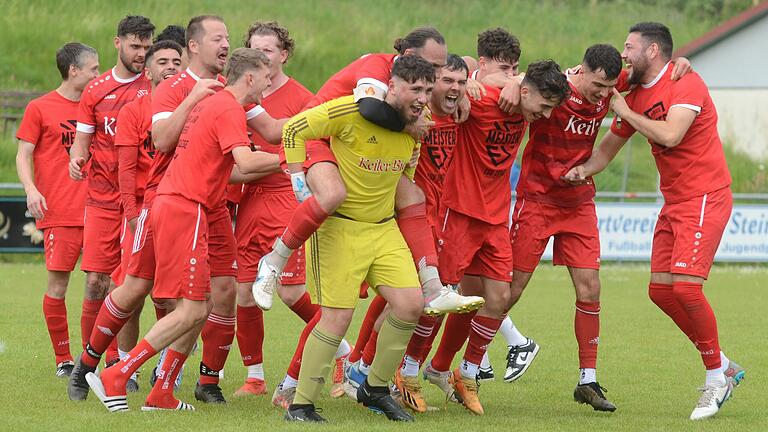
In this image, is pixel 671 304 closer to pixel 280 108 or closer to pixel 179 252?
pixel 280 108

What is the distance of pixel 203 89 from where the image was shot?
309 inches

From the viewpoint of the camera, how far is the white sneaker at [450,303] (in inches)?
291

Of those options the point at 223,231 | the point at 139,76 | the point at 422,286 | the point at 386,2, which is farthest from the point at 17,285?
the point at 386,2

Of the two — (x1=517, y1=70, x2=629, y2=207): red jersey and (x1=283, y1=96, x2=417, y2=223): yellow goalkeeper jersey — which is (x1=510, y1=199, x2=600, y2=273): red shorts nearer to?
(x1=517, y1=70, x2=629, y2=207): red jersey

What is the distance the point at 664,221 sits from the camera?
8.44 meters

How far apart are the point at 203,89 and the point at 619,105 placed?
2843mm

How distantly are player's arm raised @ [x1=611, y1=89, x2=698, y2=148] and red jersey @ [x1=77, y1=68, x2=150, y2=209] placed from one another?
3740 millimetres

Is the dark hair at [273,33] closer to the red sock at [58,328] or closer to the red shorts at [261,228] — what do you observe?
the red shorts at [261,228]

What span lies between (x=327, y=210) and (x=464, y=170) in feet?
4.95

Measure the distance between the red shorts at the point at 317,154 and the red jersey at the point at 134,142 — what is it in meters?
1.52

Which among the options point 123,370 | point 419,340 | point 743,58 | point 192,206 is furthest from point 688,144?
point 743,58

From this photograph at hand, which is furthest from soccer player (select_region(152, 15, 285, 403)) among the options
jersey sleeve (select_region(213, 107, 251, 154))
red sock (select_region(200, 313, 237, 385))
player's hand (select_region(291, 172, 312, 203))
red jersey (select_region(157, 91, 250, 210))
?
player's hand (select_region(291, 172, 312, 203))

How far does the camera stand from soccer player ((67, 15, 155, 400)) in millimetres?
9219

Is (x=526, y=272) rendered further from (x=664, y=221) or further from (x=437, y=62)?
(x=437, y=62)
